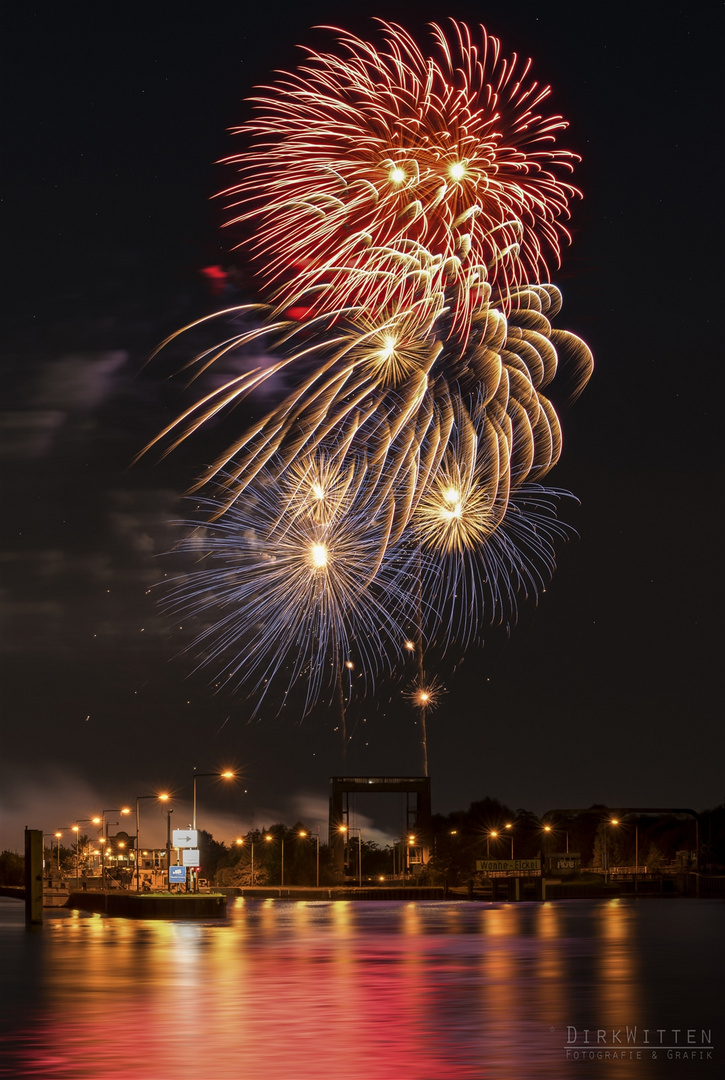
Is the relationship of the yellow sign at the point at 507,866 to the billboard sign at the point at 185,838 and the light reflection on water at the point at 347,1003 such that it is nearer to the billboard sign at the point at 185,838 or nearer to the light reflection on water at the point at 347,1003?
the billboard sign at the point at 185,838

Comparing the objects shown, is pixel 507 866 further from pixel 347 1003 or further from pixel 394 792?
pixel 347 1003

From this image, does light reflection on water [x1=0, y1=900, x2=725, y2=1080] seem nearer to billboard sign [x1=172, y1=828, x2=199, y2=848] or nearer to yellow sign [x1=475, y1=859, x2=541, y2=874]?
billboard sign [x1=172, y1=828, x2=199, y2=848]

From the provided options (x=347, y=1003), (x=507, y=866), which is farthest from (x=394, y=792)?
(x=347, y=1003)

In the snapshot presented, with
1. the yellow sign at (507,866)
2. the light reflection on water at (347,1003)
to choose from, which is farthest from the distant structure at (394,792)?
the light reflection on water at (347,1003)

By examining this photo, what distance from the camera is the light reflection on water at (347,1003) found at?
1392 cm

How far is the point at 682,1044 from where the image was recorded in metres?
15.4

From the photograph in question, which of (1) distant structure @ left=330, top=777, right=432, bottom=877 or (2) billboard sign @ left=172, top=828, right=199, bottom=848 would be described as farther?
(1) distant structure @ left=330, top=777, right=432, bottom=877

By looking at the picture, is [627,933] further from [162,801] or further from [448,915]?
[162,801]


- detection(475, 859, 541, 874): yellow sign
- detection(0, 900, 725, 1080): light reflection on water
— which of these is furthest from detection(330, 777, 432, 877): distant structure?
detection(0, 900, 725, 1080): light reflection on water

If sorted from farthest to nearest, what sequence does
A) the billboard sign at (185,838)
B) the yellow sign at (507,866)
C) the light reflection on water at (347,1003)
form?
1. the yellow sign at (507,866)
2. the billboard sign at (185,838)
3. the light reflection on water at (347,1003)

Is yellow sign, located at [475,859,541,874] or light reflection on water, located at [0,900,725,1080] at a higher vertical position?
light reflection on water, located at [0,900,725,1080]

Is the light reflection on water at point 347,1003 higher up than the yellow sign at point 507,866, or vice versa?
the light reflection on water at point 347,1003

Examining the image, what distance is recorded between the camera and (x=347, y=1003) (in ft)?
65.2

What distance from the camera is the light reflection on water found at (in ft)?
45.7
